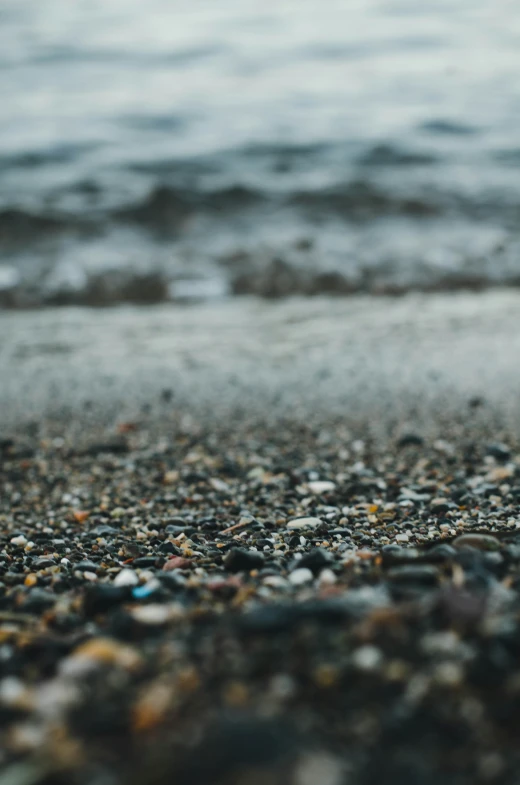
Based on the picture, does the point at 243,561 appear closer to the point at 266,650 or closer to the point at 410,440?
the point at 266,650

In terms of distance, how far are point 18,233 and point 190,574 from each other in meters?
6.47

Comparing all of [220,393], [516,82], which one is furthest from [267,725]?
[516,82]

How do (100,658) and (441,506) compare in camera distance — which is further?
(441,506)

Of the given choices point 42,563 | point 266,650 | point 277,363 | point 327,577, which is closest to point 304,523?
point 327,577

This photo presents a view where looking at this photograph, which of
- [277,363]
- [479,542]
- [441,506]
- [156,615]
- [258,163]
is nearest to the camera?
[156,615]

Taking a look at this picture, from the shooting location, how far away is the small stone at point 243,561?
1.89m

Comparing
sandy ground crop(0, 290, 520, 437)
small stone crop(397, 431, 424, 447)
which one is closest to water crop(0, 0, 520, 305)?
sandy ground crop(0, 290, 520, 437)

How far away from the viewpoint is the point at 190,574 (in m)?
1.91

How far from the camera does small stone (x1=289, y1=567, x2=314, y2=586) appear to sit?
170 cm

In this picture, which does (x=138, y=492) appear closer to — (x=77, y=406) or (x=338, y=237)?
(x=77, y=406)

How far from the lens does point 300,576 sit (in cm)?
174

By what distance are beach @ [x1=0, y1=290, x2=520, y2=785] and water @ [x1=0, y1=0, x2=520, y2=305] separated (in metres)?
1.62

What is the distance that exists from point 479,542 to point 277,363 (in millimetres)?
2870

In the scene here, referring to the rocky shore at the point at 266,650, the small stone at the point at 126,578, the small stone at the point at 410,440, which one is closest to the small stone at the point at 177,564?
the rocky shore at the point at 266,650
